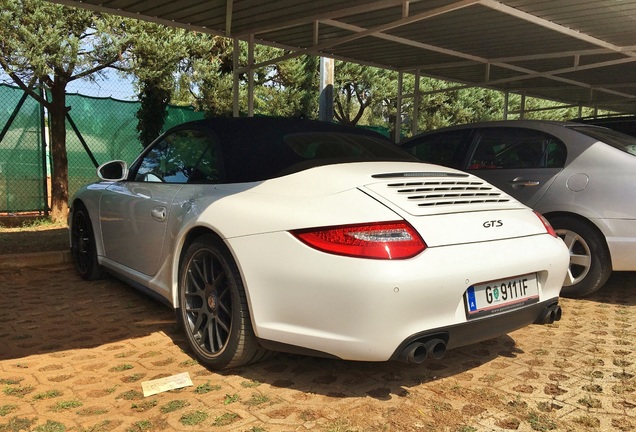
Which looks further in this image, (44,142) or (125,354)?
(44,142)

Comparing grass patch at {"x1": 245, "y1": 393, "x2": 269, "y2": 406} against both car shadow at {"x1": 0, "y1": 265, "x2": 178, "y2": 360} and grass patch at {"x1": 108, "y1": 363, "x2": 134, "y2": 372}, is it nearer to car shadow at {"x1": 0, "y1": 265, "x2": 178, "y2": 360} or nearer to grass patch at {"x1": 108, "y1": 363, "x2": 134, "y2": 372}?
grass patch at {"x1": 108, "y1": 363, "x2": 134, "y2": 372}

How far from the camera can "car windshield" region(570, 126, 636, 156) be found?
4.70 metres

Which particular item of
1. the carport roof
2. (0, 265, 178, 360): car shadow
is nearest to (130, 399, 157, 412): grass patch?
(0, 265, 178, 360): car shadow

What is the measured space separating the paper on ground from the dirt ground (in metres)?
0.05

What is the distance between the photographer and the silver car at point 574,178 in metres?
4.46

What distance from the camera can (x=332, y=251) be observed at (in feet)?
8.14

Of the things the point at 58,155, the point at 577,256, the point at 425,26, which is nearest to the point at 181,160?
the point at 577,256

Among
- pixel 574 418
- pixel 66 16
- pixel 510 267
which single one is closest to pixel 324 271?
pixel 510 267

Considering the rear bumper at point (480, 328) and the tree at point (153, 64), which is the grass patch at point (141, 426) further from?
the tree at point (153, 64)

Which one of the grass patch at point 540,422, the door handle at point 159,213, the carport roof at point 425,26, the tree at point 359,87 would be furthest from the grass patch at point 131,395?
the tree at point 359,87

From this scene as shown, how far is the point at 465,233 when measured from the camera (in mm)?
2666

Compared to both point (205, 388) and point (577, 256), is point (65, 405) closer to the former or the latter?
point (205, 388)

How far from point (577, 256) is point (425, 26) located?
441cm

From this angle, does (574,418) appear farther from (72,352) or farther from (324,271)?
(72,352)
